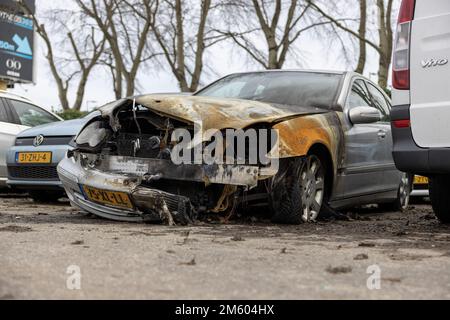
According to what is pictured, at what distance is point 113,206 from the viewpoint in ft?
17.3

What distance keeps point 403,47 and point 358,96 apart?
1.77 meters

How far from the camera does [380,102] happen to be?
704cm

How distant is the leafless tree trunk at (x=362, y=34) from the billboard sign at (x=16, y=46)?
900cm

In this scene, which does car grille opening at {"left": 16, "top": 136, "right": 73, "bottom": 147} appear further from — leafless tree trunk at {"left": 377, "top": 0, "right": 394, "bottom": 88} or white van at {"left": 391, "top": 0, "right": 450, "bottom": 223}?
leafless tree trunk at {"left": 377, "top": 0, "right": 394, "bottom": 88}

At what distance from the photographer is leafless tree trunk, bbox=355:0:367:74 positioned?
17109 mm

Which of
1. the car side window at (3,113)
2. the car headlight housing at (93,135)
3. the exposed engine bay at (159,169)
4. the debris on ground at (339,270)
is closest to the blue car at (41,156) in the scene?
the car side window at (3,113)

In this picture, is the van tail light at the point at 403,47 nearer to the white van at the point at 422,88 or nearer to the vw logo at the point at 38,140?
the white van at the point at 422,88

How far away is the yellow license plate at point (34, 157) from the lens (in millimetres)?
7293

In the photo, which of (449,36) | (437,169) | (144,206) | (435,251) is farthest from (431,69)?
(144,206)

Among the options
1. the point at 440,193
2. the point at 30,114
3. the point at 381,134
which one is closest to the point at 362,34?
the point at 30,114

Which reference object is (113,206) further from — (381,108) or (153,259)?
(381,108)

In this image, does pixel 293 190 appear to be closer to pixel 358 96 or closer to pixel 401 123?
pixel 401 123

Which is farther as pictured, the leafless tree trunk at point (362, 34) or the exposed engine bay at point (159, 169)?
the leafless tree trunk at point (362, 34)

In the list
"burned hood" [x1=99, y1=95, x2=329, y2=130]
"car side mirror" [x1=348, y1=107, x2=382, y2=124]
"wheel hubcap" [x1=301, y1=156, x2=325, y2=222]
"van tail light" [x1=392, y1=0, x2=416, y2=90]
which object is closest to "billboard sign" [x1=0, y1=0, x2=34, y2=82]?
"burned hood" [x1=99, y1=95, x2=329, y2=130]
